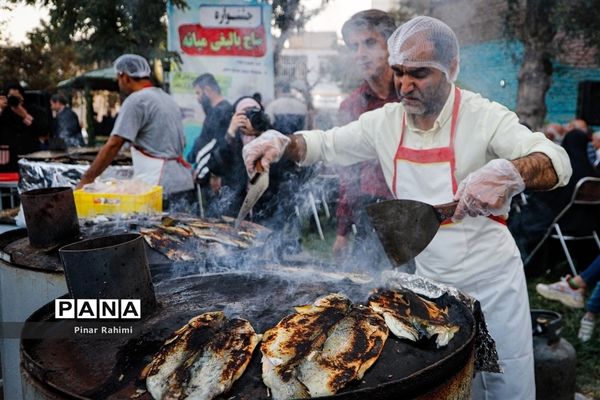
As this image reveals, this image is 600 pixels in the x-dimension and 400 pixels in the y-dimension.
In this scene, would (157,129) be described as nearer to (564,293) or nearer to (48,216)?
(48,216)

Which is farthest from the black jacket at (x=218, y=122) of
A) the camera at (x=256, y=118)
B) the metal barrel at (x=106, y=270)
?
the metal barrel at (x=106, y=270)

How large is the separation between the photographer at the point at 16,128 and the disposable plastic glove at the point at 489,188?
6.98m

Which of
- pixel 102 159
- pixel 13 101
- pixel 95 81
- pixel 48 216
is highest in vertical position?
pixel 95 81

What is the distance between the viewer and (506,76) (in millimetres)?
10188

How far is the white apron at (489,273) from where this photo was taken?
9.07ft

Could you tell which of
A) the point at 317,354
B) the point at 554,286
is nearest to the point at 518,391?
the point at 317,354

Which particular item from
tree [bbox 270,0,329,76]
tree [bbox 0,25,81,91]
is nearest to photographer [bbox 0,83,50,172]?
tree [bbox 270,0,329,76]

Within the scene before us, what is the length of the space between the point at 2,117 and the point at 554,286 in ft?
26.5

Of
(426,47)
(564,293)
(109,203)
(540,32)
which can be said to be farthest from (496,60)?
(109,203)

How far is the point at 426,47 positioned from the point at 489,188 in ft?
3.02

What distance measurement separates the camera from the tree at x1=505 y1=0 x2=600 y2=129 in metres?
8.74

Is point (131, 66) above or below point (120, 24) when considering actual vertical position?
below

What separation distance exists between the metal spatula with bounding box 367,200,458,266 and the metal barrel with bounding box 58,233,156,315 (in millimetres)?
1142

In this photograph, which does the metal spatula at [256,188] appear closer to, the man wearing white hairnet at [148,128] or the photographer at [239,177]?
the man wearing white hairnet at [148,128]
